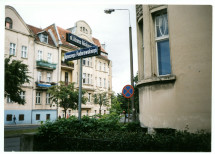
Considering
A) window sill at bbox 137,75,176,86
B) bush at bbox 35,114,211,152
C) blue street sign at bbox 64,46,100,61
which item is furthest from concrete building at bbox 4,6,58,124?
window sill at bbox 137,75,176,86

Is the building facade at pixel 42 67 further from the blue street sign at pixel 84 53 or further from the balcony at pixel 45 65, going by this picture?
the blue street sign at pixel 84 53

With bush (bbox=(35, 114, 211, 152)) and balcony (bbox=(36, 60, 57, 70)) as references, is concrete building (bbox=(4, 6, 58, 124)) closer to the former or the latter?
balcony (bbox=(36, 60, 57, 70))

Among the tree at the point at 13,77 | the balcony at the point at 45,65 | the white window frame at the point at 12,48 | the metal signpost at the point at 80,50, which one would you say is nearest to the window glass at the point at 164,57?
the metal signpost at the point at 80,50

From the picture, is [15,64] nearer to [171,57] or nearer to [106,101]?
[171,57]

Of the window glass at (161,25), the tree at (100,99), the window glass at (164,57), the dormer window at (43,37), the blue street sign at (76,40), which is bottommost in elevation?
the tree at (100,99)

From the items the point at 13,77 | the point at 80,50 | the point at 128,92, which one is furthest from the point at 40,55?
the point at 80,50

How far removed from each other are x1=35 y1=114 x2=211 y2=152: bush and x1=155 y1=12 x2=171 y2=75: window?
185cm

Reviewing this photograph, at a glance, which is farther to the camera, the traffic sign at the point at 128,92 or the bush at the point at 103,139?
the traffic sign at the point at 128,92

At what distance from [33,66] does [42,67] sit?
4.59ft

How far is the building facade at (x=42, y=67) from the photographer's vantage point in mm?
24344

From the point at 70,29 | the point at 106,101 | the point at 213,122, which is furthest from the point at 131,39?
the point at 70,29

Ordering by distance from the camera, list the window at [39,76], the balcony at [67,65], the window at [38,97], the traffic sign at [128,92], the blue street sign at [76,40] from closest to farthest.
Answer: the blue street sign at [76,40] → the traffic sign at [128,92] → the window at [38,97] → the window at [39,76] → the balcony at [67,65]

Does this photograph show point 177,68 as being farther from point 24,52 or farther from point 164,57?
point 24,52

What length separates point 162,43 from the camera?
21.1 feet
